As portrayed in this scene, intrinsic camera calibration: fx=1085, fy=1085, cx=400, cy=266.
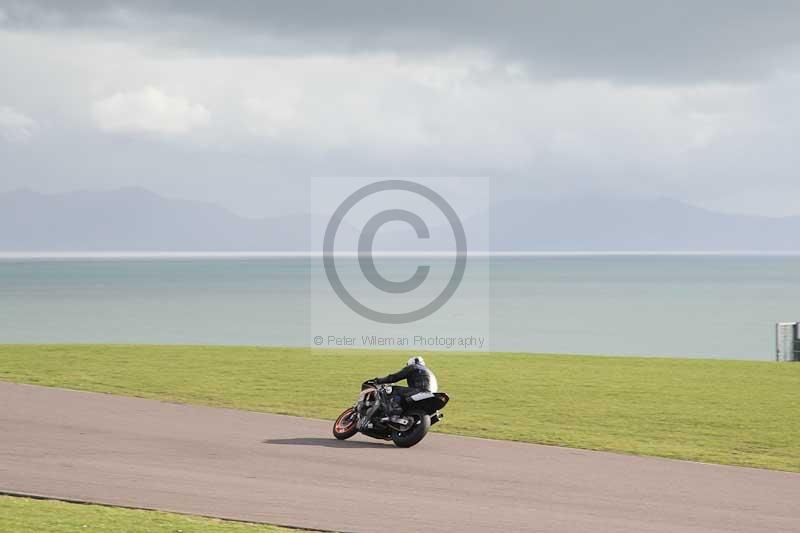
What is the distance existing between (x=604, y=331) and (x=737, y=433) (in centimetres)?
6711

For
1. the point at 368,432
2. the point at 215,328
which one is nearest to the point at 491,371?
the point at 368,432

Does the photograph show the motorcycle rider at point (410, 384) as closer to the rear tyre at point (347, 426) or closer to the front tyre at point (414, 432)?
the front tyre at point (414, 432)

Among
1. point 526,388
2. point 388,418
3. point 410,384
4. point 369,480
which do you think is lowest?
point 369,480

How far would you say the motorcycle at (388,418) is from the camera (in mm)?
17797

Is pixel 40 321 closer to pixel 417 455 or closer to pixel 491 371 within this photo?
pixel 491 371

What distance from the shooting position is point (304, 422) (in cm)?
2033

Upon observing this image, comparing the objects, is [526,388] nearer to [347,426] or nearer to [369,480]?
[347,426]

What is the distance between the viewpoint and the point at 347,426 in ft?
60.8

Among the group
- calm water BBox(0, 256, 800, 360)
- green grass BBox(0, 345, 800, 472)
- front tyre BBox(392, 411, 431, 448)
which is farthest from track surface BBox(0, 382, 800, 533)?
calm water BBox(0, 256, 800, 360)

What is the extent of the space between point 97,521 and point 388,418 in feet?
23.1

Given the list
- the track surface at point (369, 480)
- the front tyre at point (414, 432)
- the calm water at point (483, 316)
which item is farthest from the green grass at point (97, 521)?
the calm water at point (483, 316)

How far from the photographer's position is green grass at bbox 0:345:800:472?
774 inches

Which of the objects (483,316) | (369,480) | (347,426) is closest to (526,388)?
(347,426)

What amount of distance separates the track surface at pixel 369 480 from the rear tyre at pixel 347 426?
248 millimetres
